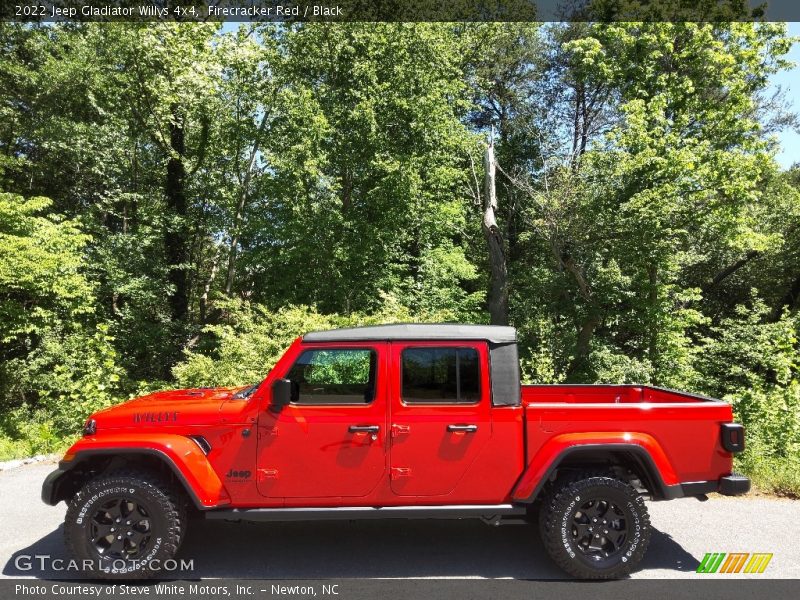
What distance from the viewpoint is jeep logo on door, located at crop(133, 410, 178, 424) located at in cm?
423

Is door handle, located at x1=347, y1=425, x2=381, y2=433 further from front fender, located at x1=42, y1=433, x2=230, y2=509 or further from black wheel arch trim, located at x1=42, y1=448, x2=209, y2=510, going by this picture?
black wheel arch trim, located at x1=42, y1=448, x2=209, y2=510

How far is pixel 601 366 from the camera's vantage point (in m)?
13.7

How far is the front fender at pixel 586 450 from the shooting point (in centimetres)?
407

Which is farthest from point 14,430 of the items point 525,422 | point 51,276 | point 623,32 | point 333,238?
point 623,32

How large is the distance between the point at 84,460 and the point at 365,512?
2.15 metres

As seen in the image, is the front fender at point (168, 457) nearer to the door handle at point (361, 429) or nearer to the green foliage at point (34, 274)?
the door handle at point (361, 429)

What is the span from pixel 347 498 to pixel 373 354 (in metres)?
1.08

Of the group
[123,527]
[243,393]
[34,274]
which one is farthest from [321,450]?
[34,274]

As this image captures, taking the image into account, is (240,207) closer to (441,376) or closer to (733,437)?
(441,376)

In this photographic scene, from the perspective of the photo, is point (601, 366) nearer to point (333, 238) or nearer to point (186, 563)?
point (333, 238)

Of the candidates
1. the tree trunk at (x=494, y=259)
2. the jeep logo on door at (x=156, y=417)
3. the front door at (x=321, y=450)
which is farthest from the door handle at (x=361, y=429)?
the tree trunk at (x=494, y=259)

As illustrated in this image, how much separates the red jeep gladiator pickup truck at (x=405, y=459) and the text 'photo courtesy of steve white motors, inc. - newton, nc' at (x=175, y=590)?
174 mm

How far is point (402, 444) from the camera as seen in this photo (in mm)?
4156

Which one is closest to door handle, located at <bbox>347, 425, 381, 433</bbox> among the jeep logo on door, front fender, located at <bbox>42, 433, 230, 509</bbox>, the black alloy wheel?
front fender, located at <bbox>42, 433, 230, 509</bbox>
